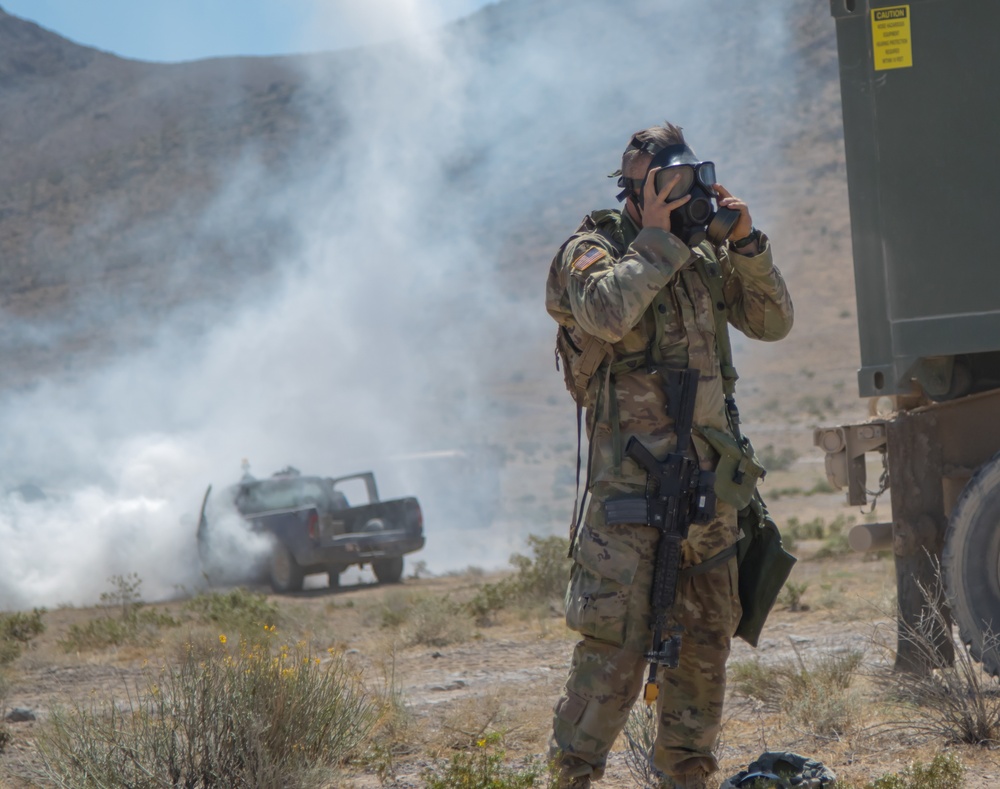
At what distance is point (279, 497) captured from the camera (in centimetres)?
1410

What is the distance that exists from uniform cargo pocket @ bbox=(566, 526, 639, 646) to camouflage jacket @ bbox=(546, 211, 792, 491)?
7.1 inches

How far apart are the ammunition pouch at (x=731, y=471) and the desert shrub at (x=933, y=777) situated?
0.83 metres

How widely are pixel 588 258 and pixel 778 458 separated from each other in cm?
2537

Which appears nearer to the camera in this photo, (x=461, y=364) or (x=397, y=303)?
(x=397, y=303)

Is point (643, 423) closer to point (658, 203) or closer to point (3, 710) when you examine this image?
point (658, 203)

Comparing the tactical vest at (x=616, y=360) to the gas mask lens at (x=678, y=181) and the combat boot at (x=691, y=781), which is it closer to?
the gas mask lens at (x=678, y=181)

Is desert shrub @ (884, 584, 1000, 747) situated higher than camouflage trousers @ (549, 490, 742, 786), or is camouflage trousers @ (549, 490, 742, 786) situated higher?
camouflage trousers @ (549, 490, 742, 786)

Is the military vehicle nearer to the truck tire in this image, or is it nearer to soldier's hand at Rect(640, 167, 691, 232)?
the truck tire

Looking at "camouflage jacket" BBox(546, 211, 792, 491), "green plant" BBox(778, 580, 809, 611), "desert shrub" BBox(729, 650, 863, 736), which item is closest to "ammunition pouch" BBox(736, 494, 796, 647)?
"camouflage jacket" BBox(546, 211, 792, 491)

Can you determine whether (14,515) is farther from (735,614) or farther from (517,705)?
(735,614)

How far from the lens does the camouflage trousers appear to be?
3291 millimetres

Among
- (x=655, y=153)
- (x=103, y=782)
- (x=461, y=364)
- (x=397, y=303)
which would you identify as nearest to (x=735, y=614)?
(x=655, y=153)

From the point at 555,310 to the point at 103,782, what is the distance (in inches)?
74.3

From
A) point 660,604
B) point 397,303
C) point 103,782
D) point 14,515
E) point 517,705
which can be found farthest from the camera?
point 397,303
